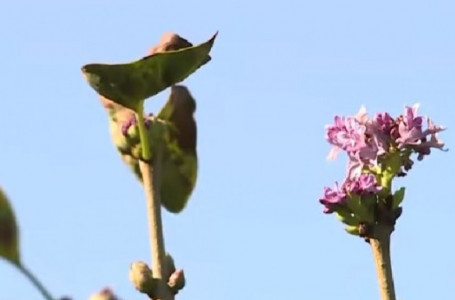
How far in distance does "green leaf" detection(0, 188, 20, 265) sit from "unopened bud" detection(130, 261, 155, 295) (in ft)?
1.98

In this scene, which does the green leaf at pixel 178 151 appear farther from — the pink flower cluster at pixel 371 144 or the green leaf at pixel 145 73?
the pink flower cluster at pixel 371 144

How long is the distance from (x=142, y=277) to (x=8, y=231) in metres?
0.65

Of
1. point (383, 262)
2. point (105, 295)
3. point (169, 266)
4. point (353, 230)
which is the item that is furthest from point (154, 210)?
point (353, 230)

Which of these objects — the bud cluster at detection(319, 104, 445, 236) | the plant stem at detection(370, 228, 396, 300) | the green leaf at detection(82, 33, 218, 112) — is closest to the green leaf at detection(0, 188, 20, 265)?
the green leaf at detection(82, 33, 218, 112)

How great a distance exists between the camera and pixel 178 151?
176 cm

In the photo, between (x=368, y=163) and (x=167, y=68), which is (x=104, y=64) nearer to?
(x=167, y=68)

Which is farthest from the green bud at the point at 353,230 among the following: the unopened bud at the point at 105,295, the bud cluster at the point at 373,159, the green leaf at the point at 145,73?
the unopened bud at the point at 105,295

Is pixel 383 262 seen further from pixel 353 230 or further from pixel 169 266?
pixel 169 266

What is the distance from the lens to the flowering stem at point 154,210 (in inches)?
63.0

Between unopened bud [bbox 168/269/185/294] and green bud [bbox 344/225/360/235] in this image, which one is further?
green bud [bbox 344/225/360/235]

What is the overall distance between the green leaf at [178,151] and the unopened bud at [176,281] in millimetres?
193

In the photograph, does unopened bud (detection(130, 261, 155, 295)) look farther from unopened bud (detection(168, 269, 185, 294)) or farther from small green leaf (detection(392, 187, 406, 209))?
small green leaf (detection(392, 187, 406, 209))

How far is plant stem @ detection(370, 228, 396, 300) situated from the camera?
2.55 metres

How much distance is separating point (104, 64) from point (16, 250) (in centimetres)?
69
